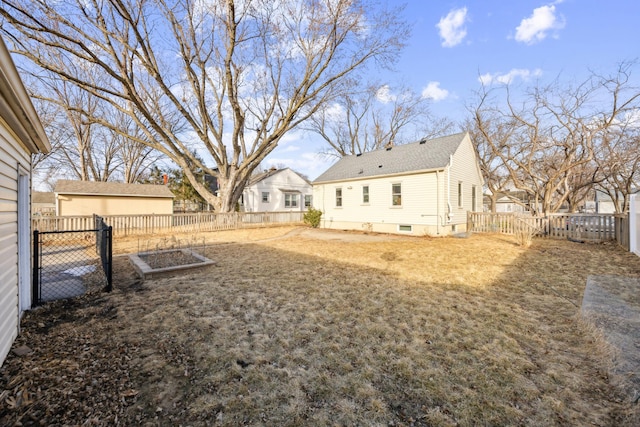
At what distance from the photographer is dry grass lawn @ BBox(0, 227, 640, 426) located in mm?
2127

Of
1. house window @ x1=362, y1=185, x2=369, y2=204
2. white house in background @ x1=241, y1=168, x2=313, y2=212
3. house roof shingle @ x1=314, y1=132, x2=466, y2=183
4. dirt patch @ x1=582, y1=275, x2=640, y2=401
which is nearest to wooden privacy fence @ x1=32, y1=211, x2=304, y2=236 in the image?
house roof shingle @ x1=314, y1=132, x2=466, y2=183

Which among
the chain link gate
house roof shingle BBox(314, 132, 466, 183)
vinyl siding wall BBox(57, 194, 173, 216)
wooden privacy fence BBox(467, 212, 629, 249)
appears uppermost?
house roof shingle BBox(314, 132, 466, 183)

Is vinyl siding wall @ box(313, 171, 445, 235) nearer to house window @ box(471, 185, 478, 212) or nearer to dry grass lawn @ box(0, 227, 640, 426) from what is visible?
house window @ box(471, 185, 478, 212)

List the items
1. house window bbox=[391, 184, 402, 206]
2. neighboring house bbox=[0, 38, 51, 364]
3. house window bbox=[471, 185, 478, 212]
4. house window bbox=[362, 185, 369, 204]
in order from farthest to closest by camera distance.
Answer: house window bbox=[362, 185, 369, 204]
house window bbox=[471, 185, 478, 212]
house window bbox=[391, 184, 402, 206]
neighboring house bbox=[0, 38, 51, 364]

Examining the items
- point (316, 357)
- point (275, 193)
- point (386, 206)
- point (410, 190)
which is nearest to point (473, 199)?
point (410, 190)

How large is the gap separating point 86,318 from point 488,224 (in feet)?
50.7

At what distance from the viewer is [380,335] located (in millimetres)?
3373

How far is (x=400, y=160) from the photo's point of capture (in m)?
15.6

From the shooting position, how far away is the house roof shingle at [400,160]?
1383cm

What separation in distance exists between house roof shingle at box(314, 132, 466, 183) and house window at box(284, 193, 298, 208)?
8549mm

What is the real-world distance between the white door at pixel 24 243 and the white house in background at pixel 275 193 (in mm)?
21421

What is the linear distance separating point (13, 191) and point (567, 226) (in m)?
16.5

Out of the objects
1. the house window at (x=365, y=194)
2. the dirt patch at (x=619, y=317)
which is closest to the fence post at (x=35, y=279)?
the dirt patch at (x=619, y=317)

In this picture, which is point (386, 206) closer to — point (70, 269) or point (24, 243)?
point (70, 269)
